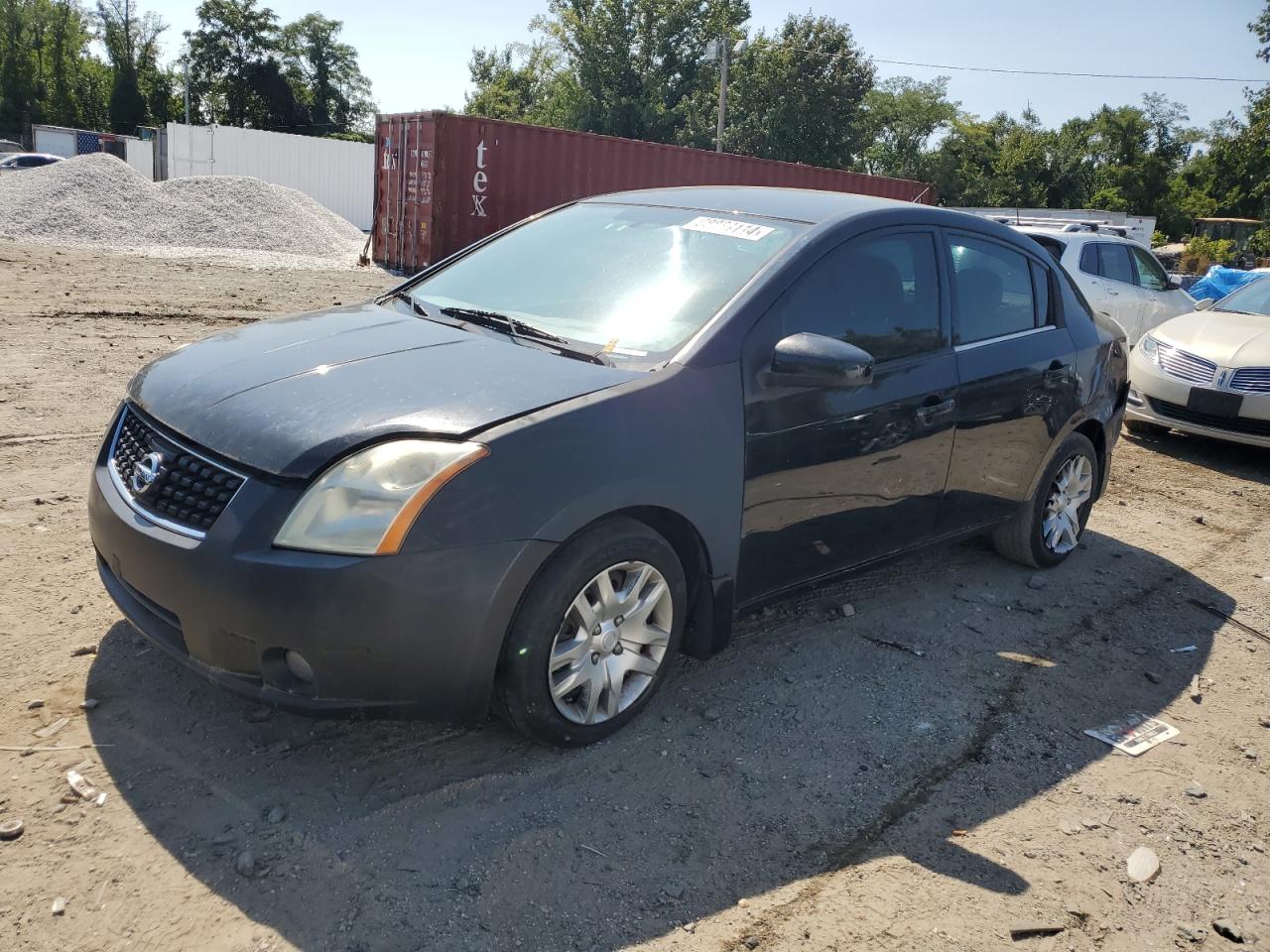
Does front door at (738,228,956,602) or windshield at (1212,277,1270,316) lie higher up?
windshield at (1212,277,1270,316)

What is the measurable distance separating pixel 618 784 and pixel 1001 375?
2501 millimetres

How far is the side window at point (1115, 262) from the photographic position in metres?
10.7

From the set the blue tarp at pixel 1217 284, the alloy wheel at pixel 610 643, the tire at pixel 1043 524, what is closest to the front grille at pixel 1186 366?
the tire at pixel 1043 524

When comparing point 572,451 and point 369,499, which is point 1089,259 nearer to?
point 572,451

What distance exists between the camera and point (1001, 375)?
14.4 feet

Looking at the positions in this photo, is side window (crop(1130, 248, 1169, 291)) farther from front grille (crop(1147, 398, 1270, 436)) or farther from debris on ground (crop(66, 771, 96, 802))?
debris on ground (crop(66, 771, 96, 802))

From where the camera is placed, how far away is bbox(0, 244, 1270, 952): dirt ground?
2.48 metres

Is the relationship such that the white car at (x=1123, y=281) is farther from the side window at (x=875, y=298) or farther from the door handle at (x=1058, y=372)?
the side window at (x=875, y=298)

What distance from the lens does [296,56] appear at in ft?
231

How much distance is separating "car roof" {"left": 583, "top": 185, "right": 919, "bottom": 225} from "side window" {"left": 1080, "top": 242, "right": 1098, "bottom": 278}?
23.7 ft

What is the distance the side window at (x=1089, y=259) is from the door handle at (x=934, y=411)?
7.47 m

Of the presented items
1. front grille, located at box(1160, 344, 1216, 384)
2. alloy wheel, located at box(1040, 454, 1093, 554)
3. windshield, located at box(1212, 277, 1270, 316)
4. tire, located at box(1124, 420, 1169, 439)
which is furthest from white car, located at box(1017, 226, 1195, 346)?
alloy wheel, located at box(1040, 454, 1093, 554)

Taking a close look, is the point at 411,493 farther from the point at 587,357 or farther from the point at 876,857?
the point at 876,857

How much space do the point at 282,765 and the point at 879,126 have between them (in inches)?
2715
